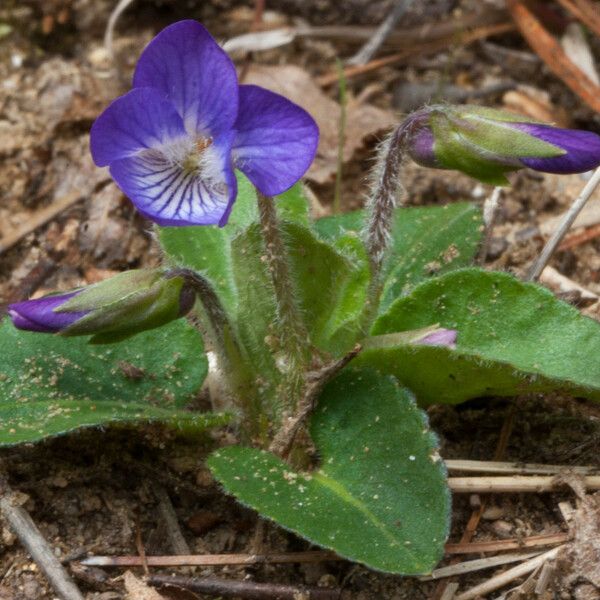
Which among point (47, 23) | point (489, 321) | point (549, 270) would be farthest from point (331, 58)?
point (489, 321)

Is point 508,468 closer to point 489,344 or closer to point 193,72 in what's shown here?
point 489,344

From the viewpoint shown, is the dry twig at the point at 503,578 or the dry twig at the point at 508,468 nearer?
the dry twig at the point at 503,578

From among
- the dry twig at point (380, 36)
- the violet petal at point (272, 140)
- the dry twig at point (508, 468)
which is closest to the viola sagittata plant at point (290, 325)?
the violet petal at point (272, 140)

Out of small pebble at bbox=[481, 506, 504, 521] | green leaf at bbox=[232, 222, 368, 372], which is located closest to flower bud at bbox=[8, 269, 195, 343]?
green leaf at bbox=[232, 222, 368, 372]

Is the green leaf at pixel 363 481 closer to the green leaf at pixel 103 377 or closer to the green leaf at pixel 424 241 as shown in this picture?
the green leaf at pixel 103 377

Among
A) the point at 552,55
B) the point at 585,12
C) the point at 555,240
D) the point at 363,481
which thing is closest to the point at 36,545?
the point at 363,481

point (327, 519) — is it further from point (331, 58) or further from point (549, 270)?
point (331, 58)

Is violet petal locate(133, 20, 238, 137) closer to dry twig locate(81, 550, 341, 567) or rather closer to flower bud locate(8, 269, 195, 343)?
flower bud locate(8, 269, 195, 343)
